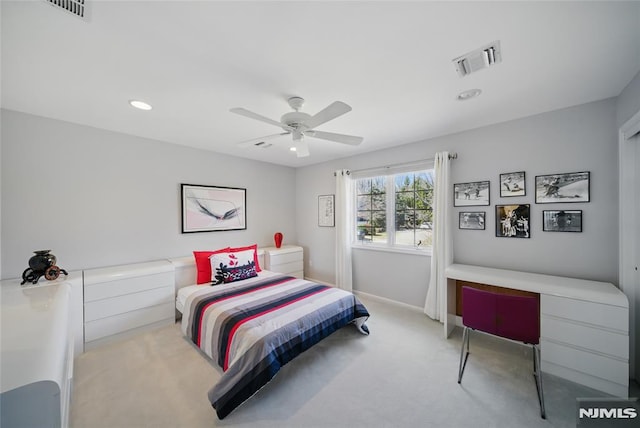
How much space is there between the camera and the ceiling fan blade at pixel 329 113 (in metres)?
1.61

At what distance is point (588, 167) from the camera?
221 cm

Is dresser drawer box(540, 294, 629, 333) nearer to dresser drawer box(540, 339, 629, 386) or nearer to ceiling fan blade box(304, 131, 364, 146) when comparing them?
dresser drawer box(540, 339, 629, 386)

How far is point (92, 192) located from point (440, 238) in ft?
13.9

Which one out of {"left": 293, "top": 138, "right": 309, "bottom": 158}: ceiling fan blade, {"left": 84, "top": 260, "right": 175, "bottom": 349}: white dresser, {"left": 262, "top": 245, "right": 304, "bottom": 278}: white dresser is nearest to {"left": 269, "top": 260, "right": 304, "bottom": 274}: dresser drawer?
{"left": 262, "top": 245, "right": 304, "bottom": 278}: white dresser

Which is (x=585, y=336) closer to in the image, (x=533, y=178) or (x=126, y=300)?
(x=533, y=178)

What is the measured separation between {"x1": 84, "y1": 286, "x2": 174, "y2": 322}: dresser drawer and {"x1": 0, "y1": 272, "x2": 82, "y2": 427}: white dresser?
0.70 m

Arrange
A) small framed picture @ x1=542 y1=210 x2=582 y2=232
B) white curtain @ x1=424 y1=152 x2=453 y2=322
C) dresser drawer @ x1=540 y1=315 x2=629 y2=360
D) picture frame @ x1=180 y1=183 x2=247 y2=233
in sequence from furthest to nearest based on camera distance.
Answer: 1. picture frame @ x1=180 y1=183 x2=247 y2=233
2. white curtain @ x1=424 y1=152 x2=453 y2=322
3. small framed picture @ x1=542 y1=210 x2=582 y2=232
4. dresser drawer @ x1=540 y1=315 x2=629 y2=360

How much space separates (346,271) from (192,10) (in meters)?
3.62

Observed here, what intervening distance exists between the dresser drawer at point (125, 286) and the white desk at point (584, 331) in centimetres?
373

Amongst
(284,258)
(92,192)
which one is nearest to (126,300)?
(92,192)

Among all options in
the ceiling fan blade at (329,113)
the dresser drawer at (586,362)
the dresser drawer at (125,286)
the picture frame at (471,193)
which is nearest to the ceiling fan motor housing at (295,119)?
the ceiling fan blade at (329,113)

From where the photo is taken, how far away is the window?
132 inches

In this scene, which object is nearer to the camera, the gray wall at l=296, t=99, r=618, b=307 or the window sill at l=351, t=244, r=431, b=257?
the gray wall at l=296, t=99, r=618, b=307

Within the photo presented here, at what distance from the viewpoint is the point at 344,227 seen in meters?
4.01
